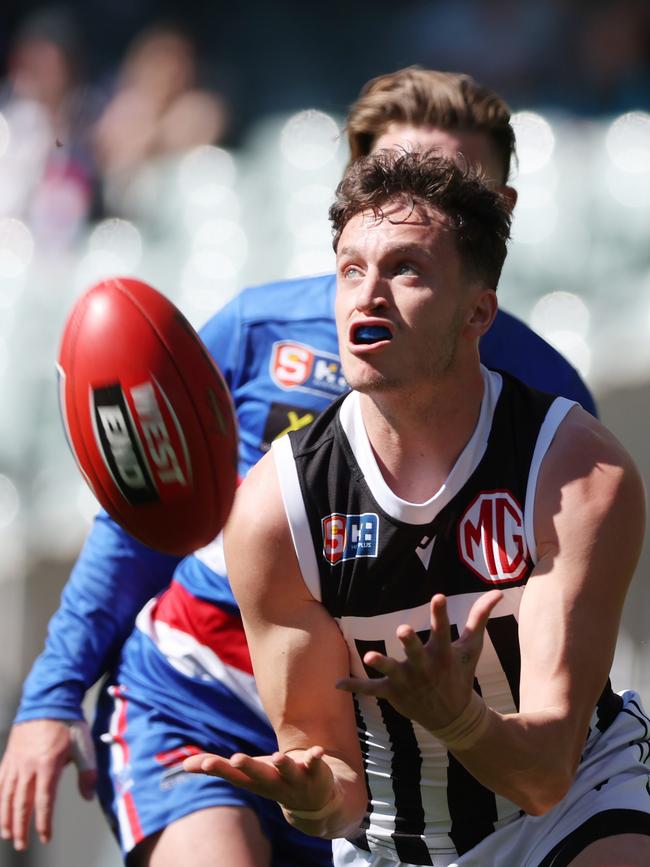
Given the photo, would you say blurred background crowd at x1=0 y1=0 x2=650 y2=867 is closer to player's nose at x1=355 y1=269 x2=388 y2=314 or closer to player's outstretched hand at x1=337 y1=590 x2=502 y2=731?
player's nose at x1=355 y1=269 x2=388 y2=314

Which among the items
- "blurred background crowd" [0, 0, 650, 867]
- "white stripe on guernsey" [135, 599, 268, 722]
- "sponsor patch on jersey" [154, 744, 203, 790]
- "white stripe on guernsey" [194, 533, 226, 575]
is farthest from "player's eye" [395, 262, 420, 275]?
"blurred background crowd" [0, 0, 650, 867]

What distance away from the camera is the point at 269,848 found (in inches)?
106

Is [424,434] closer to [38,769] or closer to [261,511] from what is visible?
[261,511]

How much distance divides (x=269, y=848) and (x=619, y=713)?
2.76 feet

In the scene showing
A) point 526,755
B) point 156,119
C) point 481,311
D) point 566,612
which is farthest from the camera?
point 156,119

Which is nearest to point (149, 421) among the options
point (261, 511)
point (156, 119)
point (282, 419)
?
point (261, 511)

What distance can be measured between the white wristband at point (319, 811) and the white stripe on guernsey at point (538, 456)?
520 mm

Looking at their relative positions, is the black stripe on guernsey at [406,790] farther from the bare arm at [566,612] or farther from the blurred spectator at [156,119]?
the blurred spectator at [156,119]

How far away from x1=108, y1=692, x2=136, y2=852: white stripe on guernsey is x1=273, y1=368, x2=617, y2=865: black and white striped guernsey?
32.8 inches

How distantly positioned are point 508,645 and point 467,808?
0.37 meters

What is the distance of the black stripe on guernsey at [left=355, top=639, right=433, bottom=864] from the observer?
2312 millimetres

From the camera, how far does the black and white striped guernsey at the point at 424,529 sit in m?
2.10

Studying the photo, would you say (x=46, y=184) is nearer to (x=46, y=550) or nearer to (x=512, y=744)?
(x=46, y=550)

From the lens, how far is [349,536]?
2.14 meters
